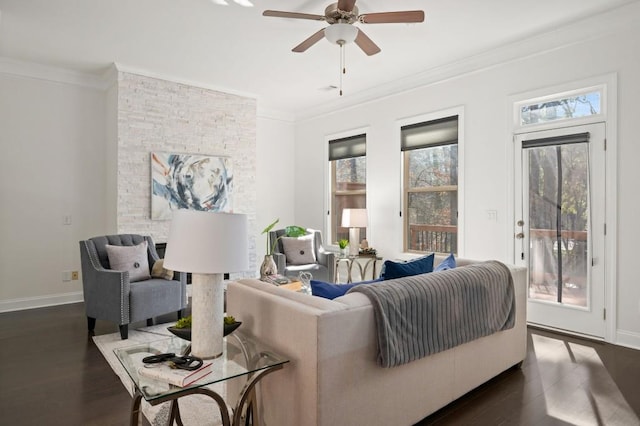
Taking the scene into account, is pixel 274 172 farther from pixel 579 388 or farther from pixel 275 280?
pixel 579 388

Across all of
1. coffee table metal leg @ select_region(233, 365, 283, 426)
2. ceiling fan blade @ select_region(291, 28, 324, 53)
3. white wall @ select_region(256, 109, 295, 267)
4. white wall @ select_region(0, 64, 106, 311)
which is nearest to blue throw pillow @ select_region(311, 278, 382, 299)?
A: coffee table metal leg @ select_region(233, 365, 283, 426)

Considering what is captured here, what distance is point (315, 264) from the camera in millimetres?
5246

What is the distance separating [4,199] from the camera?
181 inches

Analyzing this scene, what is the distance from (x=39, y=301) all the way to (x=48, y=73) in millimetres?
2855

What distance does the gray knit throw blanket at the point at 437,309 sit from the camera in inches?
74.3

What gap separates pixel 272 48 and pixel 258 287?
3056mm

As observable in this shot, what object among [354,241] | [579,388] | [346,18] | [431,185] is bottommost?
[579,388]

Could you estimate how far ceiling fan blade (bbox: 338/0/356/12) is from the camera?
9.25ft

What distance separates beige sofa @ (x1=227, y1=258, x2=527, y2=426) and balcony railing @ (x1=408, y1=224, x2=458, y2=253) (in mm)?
2721

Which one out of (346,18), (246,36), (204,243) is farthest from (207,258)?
(246,36)

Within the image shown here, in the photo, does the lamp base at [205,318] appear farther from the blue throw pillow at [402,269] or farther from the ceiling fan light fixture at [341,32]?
the ceiling fan light fixture at [341,32]

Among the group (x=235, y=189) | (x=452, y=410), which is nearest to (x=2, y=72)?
(x=235, y=189)

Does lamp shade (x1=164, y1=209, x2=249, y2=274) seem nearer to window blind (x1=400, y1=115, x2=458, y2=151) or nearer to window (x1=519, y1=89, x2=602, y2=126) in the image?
window (x1=519, y1=89, x2=602, y2=126)

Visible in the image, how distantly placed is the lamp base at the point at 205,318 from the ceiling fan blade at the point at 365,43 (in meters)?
2.42
